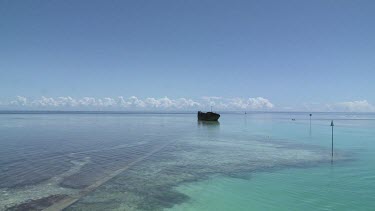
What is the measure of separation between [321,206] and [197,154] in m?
13.8

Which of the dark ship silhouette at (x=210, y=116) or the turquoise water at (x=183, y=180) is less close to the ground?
the dark ship silhouette at (x=210, y=116)

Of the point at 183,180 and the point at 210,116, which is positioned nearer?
the point at 183,180

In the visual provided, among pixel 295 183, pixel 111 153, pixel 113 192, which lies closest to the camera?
pixel 113 192

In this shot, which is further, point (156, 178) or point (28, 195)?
point (156, 178)

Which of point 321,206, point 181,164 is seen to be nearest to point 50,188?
point 181,164

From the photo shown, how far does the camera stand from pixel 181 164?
20609mm

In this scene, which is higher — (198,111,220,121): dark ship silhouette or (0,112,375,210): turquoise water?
(198,111,220,121): dark ship silhouette

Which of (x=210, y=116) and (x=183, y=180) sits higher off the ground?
(x=210, y=116)

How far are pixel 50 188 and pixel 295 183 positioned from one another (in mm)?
11836

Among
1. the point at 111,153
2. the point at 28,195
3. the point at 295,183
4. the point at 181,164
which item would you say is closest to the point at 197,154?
the point at 181,164

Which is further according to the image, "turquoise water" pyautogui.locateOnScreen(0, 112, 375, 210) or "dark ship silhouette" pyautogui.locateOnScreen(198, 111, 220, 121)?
"dark ship silhouette" pyautogui.locateOnScreen(198, 111, 220, 121)

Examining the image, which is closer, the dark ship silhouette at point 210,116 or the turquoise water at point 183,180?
the turquoise water at point 183,180

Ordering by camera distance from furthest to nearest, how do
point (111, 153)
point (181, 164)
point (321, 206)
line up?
point (111, 153) < point (181, 164) < point (321, 206)

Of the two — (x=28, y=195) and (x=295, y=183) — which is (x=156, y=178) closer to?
(x=28, y=195)
